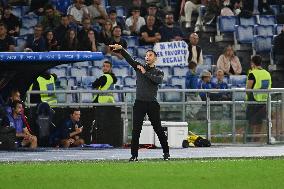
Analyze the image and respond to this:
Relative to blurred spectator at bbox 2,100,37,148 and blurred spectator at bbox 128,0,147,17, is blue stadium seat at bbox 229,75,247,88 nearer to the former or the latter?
blurred spectator at bbox 128,0,147,17

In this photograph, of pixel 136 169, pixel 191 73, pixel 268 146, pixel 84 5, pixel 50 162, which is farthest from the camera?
pixel 84 5

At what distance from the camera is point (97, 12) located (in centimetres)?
3306

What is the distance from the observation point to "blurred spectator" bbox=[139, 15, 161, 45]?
32500mm

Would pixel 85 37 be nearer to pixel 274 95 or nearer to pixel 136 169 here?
pixel 274 95

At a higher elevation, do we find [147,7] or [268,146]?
[147,7]

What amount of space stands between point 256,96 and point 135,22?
5.97 meters

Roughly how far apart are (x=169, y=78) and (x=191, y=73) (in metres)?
0.79

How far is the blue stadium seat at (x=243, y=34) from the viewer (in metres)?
33.7

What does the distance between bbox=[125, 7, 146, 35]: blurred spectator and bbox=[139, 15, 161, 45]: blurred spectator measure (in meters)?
0.38

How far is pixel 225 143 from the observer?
27750 millimetres

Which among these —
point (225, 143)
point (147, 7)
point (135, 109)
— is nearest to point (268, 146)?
Result: point (225, 143)

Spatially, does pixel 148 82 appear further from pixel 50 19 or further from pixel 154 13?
pixel 154 13

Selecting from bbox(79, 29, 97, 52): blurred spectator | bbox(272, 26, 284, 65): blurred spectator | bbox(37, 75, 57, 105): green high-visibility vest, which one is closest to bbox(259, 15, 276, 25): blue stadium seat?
bbox(272, 26, 284, 65): blurred spectator

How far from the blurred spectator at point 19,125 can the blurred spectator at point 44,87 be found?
3.50 feet
